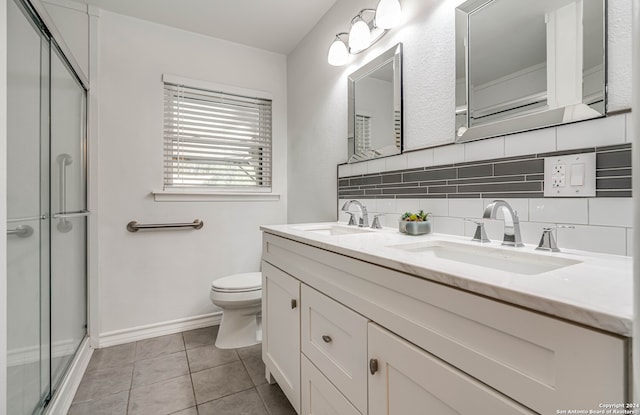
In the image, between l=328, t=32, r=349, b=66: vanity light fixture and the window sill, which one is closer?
l=328, t=32, r=349, b=66: vanity light fixture

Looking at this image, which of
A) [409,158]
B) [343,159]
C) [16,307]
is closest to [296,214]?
[343,159]

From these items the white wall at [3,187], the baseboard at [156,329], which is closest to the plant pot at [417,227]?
the white wall at [3,187]

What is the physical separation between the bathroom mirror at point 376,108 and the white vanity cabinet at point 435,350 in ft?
2.48

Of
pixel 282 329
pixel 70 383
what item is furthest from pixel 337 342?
pixel 70 383

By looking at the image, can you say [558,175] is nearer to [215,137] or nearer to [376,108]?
[376,108]

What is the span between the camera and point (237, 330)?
82.7 inches

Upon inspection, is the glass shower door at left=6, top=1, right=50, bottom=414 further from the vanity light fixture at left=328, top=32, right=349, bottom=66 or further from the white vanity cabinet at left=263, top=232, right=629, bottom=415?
the vanity light fixture at left=328, top=32, right=349, bottom=66

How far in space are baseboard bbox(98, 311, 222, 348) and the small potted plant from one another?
1.85 m

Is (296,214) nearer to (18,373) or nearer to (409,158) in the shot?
(409,158)

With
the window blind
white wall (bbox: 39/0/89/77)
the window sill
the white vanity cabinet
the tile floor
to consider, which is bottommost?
the tile floor

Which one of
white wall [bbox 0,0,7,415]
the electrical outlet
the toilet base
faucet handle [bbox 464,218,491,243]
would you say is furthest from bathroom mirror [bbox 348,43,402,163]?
white wall [bbox 0,0,7,415]

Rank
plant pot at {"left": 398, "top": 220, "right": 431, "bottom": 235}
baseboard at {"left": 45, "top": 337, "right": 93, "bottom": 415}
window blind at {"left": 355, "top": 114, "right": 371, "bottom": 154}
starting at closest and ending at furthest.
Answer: plant pot at {"left": 398, "top": 220, "right": 431, "bottom": 235} < baseboard at {"left": 45, "top": 337, "right": 93, "bottom": 415} < window blind at {"left": 355, "top": 114, "right": 371, "bottom": 154}

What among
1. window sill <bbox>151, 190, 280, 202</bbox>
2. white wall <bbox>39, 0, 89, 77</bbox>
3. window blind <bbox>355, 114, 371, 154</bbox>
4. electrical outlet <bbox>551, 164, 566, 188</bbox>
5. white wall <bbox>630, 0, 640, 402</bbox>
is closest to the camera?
white wall <bbox>630, 0, 640, 402</bbox>

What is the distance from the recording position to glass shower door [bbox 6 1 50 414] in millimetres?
1060
